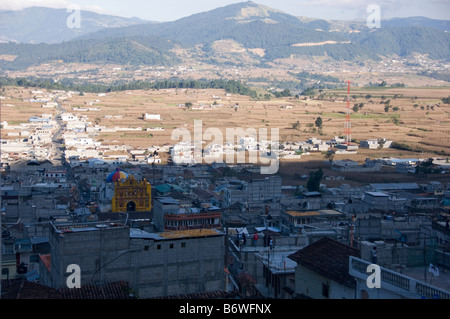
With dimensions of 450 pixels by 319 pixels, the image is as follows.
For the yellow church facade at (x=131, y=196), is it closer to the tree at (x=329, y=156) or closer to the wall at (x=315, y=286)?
the wall at (x=315, y=286)

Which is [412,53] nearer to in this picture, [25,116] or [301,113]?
[301,113]

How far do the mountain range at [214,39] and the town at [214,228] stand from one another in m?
92.5

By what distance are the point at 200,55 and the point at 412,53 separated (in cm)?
4938

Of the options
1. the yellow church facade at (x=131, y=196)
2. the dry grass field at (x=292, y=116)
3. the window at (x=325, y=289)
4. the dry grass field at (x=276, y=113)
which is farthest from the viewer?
the dry grass field at (x=276, y=113)

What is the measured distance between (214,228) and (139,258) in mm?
4773

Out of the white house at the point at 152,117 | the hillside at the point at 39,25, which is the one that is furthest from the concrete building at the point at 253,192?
the hillside at the point at 39,25

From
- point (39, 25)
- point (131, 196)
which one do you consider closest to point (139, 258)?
point (131, 196)

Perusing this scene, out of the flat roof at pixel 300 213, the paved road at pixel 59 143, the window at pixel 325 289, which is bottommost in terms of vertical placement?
the paved road at pixel 59 143

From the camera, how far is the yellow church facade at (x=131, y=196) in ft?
55.9

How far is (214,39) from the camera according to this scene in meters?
166

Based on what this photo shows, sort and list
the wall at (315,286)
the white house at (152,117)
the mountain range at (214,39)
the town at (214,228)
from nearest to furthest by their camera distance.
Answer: the wall at (315,286)
the town at (214,228)
the white house at (152,117)
the mountain range at (214,39)

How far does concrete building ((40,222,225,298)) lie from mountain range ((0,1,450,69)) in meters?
111

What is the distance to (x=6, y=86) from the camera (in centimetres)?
6706
